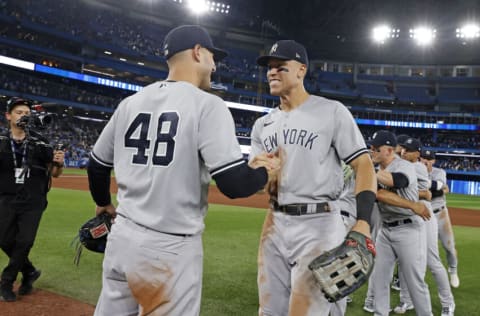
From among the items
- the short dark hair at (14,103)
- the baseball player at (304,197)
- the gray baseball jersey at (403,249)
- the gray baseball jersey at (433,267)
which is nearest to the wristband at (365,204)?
the baseball player at (304,197)

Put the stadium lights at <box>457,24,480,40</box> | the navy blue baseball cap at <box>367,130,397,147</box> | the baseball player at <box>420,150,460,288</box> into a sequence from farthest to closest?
1. the stadium lights at <box>457,24,480,40</box>
2. the baseball player at <box>420,150,460,288</box>
3. the navy blue baseball cap at <box>367,130,397,147</box>

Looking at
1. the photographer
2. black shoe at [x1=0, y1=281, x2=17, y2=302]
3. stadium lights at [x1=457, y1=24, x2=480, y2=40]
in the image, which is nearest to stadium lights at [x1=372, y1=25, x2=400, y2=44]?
stadium lights at [x1=457, y1=24, x2=480, y2=40]

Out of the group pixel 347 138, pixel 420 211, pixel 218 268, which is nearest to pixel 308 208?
pixel 347 138

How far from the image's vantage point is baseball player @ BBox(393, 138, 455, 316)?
4.66 metres

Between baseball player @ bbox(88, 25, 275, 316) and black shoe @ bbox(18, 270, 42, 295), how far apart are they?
10.9ft

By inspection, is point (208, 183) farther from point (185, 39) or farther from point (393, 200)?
point (393, 200)

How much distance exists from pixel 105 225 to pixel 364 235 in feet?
4.96

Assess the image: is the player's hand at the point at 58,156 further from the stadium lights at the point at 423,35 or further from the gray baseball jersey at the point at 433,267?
the stadium lights at the point at 423,35

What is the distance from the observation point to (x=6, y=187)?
464 cm

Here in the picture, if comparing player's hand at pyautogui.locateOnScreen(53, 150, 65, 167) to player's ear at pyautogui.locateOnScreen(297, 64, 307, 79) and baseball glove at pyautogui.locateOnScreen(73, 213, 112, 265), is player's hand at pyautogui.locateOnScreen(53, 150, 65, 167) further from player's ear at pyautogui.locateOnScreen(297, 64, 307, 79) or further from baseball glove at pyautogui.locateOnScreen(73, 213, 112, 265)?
player's ear at pyautogui.locateOnScreen(297, 64, 307, 79)

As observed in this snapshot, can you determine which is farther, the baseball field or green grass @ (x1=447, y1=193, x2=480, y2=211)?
green grass @ (x1=447, y1=193, x2=480, y2=211)

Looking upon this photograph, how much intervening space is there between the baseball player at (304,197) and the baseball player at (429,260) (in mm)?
2331

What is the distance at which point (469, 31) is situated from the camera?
47938 mm

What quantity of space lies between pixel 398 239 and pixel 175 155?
314 centimetres
